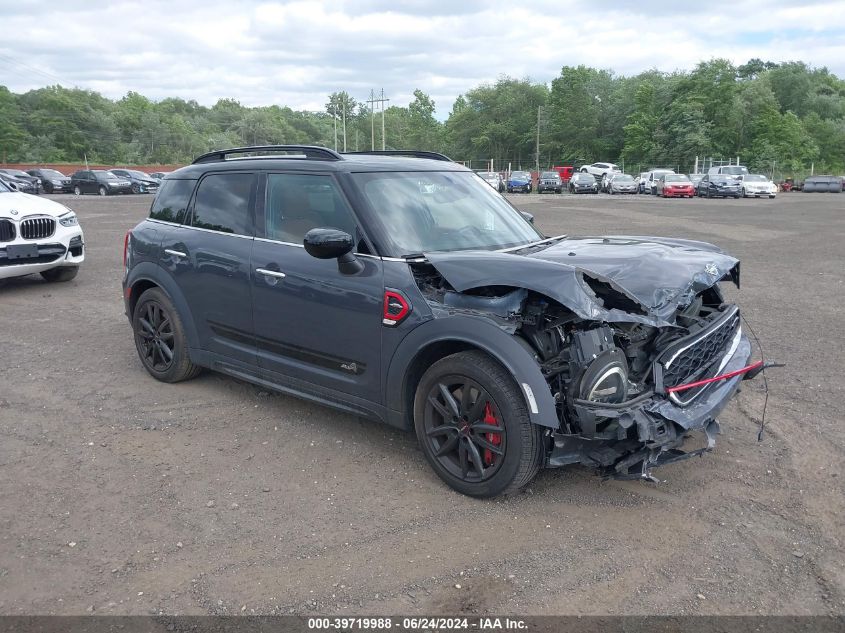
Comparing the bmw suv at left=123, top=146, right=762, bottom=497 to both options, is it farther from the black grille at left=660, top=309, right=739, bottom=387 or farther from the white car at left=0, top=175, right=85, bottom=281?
the white car at left=0, top=175, right=85, bottom=281

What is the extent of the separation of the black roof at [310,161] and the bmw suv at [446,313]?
2 cm

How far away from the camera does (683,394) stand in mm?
3732

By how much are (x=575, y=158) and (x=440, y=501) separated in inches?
3538

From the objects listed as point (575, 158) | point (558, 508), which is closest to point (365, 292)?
point (558, 508)

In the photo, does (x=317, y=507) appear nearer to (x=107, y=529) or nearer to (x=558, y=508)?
(x=107, y=529)

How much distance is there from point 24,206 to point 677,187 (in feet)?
122

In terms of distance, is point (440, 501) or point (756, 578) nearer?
point (756, 578)

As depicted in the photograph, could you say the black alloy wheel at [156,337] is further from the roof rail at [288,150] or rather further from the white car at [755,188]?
the white car at [755,188]

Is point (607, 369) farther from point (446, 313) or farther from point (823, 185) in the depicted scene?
point (823, 185)

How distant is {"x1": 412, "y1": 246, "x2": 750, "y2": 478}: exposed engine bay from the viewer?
3.42 metres

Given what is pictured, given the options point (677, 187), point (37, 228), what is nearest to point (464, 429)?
point (37, 228)

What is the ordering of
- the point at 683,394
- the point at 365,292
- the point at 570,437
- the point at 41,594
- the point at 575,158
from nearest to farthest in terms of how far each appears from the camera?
the point at 41,594 → the point at 570,437 → the point at 683,394 → the point at 365,292 → the point at 575,158

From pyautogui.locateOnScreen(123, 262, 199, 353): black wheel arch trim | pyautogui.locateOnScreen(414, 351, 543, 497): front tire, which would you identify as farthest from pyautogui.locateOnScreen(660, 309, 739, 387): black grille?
pyautogui.locateOnScreen(123, 262, 199, 353): black wheel arch trim

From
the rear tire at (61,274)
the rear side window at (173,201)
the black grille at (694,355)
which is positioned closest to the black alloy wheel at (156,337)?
the rear side window at (173,201)
